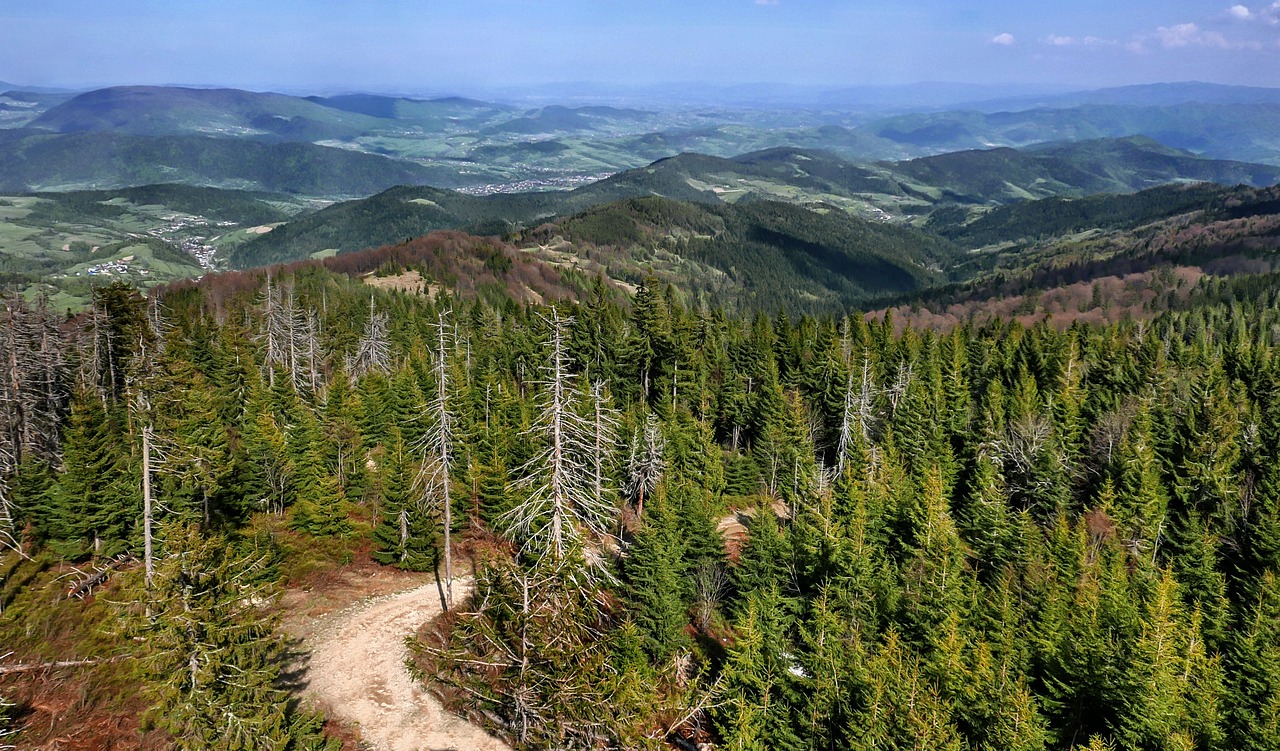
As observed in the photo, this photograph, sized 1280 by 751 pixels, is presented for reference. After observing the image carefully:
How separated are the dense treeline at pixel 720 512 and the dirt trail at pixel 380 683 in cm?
150

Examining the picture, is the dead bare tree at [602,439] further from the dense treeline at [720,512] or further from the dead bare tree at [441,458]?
the dead bare tree at [441,458]

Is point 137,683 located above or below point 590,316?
below

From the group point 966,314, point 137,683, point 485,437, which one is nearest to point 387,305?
point 485,437

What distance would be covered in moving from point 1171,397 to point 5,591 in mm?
92430

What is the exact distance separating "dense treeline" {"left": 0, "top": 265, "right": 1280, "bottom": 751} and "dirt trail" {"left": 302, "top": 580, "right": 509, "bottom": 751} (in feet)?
4.93

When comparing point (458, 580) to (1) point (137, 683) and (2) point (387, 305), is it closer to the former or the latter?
(1) point (137, 683)

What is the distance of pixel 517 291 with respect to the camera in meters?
176

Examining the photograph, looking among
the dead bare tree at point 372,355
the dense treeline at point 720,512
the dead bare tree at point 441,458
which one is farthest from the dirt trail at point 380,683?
the dead bare tree at point 372,355

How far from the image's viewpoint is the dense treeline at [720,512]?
2027 centimetres

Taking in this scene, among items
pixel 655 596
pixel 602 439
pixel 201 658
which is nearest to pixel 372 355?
pixel 602 439

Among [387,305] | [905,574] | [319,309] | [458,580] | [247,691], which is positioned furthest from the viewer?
[387,305]

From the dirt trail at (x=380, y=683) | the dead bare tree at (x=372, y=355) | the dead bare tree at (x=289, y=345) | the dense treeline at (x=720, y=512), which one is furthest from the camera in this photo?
the dead bare tree at (x=372, y=355)

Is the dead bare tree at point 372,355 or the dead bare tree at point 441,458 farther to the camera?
the dead bare tree at point 372,355

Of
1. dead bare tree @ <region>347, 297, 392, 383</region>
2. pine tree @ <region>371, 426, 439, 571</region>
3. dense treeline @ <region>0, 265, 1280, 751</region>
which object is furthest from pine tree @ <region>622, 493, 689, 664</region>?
dead bare tree @ <region>347, 297, 392, 383</region>
